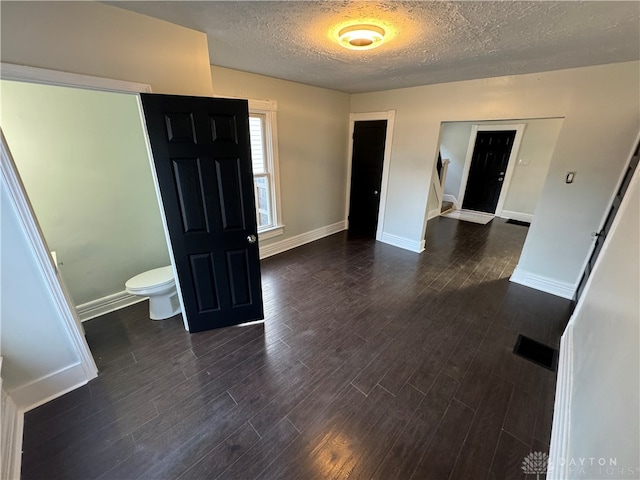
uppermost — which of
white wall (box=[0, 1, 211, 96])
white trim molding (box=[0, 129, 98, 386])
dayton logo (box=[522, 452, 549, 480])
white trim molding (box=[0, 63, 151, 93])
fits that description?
white wall (box=[0, 1, 211, 96])

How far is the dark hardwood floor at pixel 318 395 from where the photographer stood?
55.5 inches

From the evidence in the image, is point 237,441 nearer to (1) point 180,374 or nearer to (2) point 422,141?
(1) point 180,374

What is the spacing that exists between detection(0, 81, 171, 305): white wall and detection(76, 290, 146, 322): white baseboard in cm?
5

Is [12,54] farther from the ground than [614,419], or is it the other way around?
[12,54]

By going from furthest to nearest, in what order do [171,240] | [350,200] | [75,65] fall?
[350,200]
[171,240]
[75,65]

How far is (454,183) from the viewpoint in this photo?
6.75m

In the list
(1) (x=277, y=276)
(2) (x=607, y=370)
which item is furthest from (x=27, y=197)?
(2) (x=607, y=370)

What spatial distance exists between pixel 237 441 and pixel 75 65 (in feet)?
7.55

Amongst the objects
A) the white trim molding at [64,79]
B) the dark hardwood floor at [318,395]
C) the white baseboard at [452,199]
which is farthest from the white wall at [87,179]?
the white baseboard at [452,199]

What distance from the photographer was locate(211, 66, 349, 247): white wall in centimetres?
318

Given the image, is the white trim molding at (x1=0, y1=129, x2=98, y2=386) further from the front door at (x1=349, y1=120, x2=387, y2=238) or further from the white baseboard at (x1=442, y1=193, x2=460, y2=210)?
the white baseboard at (x1=442, y1=193, x2=460, y2=210)

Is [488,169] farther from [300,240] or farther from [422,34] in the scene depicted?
[422,34]

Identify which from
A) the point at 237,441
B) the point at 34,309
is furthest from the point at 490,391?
the point at 34,309

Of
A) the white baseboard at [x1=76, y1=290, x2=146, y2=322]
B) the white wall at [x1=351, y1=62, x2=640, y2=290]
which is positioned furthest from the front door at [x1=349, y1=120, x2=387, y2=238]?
the white baseboard at [x1=76, y1=290, x2=146, y2=322]
